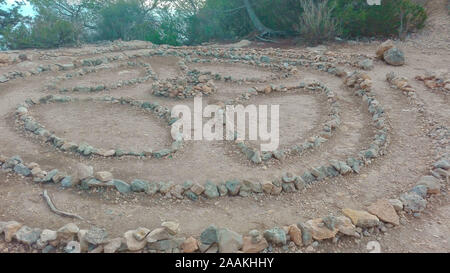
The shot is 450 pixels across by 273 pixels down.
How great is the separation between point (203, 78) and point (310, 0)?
28.4 feet

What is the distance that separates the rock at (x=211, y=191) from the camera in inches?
207

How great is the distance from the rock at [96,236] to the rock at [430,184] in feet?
14.5

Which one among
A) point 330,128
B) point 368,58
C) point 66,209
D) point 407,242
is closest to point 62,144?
point 66,209

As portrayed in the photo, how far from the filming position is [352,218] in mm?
4551

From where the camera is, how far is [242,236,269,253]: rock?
4.01 metres

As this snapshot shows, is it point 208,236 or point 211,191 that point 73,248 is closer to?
point 208,236

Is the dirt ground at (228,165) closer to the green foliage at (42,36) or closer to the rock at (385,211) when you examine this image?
the rock at (385,211)

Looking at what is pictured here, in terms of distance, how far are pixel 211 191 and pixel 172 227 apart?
1112mm

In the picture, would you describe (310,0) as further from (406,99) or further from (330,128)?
(330,128)

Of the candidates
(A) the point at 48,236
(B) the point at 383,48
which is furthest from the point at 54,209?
(B) the point at 383,48

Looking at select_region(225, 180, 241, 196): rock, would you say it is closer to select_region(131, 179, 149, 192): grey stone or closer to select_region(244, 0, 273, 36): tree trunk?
select_region(131, 179, 149, 192): grey stone

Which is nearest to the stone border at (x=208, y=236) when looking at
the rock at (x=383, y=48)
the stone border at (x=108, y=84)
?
the stone border at (x=108, y=84)

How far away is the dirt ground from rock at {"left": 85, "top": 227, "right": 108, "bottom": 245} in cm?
33

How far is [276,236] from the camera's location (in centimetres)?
412
